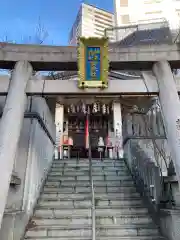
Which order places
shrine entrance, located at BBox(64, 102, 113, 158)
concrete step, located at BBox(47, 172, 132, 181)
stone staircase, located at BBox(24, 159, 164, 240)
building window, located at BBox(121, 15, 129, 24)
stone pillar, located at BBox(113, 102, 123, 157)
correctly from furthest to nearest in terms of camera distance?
building window, located at BBox(121, 15, 129, 24) < shrine entrance, located at BBox(64, 102, 113, 158) < stone pillar, located at BBox(113, 102, 123, 157) < concrete step, located at BBox(47, 172, 132, 181) < stone staircase, located at BBox(24, 159, 164, 240)

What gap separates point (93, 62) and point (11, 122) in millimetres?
2323

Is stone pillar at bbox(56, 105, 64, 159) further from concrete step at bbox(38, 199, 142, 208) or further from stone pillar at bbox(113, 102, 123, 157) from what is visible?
concrete step at bbox(38, 199, 142, 208)

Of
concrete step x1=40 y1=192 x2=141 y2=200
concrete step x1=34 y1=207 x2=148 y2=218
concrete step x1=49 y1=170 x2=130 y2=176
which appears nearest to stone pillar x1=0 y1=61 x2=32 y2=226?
concrete step x1=34 y1=207 x2=148 y2=218

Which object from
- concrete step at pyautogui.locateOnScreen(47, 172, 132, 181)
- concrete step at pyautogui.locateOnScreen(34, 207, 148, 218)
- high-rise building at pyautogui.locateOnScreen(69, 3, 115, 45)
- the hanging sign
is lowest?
concrete step at pyautogui.locateOnScreen(34, 207, 148, 218)

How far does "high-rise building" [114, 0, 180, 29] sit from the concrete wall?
1093 inches

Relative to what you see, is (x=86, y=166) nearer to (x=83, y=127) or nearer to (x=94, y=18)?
(x=83, y=127)

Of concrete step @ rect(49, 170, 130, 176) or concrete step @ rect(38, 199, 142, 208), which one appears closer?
concrete step @ rect(38, 199, 142, 208)

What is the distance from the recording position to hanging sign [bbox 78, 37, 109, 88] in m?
5.10

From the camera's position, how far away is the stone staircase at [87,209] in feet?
17.1

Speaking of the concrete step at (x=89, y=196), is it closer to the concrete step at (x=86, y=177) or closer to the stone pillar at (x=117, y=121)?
the concrete step at (x=86, y=177)

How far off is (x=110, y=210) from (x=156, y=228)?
125 centimetres

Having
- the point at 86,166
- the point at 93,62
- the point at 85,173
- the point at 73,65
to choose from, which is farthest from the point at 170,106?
the point at 86,166

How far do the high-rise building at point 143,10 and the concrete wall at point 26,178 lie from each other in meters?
27.8

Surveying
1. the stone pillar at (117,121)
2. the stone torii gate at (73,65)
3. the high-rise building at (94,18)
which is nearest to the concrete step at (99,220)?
the stone torii gate at (73,65)
